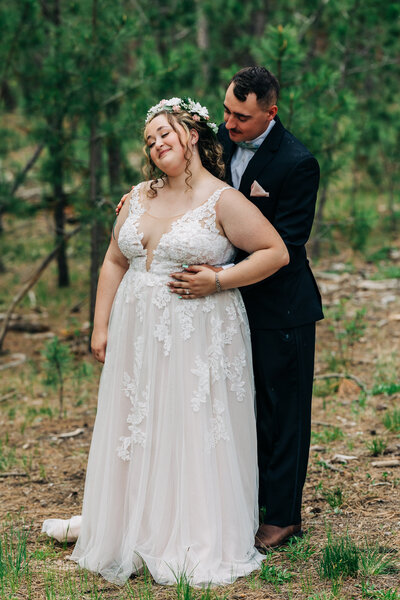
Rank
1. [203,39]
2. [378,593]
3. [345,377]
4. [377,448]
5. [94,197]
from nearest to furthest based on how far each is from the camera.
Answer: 1. [378,593]
2. [377,448]
3. [345,377]
4. [94,197]
5. [203,39]

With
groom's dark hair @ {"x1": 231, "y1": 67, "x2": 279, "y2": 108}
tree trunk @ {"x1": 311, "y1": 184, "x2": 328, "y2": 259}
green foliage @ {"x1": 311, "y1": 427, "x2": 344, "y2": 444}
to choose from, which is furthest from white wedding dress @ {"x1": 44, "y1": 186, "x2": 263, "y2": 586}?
tree trunk @ {"x1": 311, "y1": 184, "x2": 328, "y2": 259}

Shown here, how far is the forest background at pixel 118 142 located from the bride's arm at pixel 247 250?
4.78 feet

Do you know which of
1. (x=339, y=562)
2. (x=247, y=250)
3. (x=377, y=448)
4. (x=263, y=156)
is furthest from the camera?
(x=377, y=448)

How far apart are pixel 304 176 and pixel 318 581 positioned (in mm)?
1749

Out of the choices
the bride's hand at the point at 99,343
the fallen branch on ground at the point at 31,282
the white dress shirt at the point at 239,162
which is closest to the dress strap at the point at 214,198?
the white dress shirt at the point at 239,162

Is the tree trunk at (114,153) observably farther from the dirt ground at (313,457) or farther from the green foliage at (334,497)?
the green foliage at (334,497)

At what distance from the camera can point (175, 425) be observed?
3.39 m

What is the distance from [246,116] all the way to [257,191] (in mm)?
330

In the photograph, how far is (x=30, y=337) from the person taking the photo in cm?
791

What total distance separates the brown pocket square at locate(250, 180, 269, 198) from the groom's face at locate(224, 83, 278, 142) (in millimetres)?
218

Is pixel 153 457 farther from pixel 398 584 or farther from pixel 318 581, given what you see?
pixel 398 584

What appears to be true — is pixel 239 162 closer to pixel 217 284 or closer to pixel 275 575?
pixel 217 284

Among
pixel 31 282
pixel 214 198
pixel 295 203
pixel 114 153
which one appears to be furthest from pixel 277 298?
pixel 114 153

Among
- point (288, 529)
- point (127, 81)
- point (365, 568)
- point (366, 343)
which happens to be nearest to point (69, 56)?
point (127, 81)
